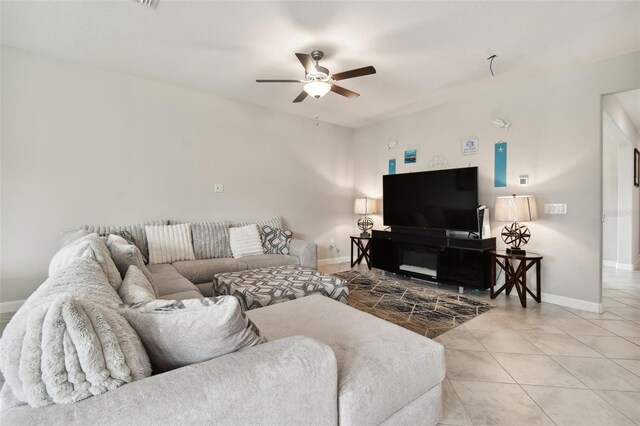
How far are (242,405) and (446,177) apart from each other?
391 cm

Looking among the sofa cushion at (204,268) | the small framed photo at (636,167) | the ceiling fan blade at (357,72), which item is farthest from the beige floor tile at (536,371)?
the small framed photo at (636,167)

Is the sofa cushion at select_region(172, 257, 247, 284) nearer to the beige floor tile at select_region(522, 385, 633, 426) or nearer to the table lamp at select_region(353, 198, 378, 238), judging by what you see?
the table lamp at select_region(353, 198, 378, 238)

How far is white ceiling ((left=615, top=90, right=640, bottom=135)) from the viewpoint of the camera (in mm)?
3738

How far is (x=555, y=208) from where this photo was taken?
3.38 meters

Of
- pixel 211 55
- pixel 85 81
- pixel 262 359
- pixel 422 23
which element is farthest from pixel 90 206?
pixel 422 23

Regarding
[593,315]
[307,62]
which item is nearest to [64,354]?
[307,62]

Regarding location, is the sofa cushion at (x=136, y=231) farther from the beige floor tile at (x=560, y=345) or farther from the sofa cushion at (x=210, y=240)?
the beige floor tile at (x=560, y=345)

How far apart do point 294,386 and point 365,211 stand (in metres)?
4.51

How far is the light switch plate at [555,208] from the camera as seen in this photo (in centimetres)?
332

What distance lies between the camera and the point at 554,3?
7.37 feet

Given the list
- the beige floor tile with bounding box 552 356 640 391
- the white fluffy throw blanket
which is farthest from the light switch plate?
the white fluffy throw blanket

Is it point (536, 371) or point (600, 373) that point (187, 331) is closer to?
point (536, 371)

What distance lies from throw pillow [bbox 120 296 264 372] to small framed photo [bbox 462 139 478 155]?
13.4 ft

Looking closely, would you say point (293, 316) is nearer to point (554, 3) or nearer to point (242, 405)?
point (242, 405)
